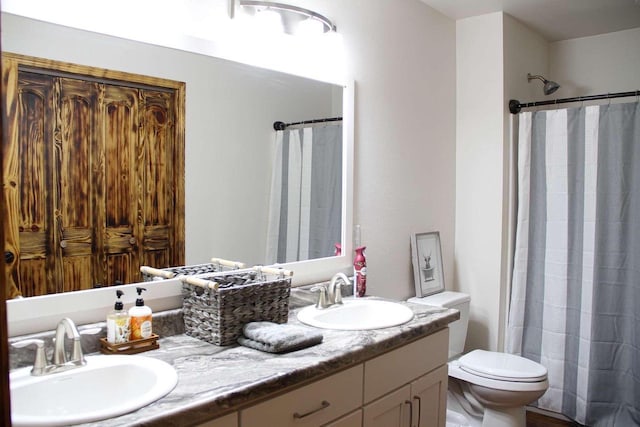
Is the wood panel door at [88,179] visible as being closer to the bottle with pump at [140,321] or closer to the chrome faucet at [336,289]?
the bottle with pump at [140,321]

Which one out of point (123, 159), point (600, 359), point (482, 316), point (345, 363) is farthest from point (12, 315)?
point (600, 359)

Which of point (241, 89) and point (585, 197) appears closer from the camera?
point (241, 89)

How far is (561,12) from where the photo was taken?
3.05 metres

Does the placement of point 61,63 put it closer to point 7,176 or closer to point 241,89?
point 7,176

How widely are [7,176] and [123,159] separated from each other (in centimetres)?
32

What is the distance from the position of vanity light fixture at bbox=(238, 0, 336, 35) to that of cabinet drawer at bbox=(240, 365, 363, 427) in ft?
4.33

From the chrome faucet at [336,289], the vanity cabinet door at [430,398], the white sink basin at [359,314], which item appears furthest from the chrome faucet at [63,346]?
the vanity cabinet door at [430,398]

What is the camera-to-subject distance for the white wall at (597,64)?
3389 millimetres

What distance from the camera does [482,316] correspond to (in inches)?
126

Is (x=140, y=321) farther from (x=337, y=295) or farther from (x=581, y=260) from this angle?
(x=581, y=260)

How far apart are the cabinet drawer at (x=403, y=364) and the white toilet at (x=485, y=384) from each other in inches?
20.6

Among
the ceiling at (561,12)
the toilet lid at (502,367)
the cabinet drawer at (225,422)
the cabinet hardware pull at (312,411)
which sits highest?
the ceiling at (561,12)

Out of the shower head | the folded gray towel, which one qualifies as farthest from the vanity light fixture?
the shower head

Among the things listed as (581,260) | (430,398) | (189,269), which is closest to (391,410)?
(430,398)
